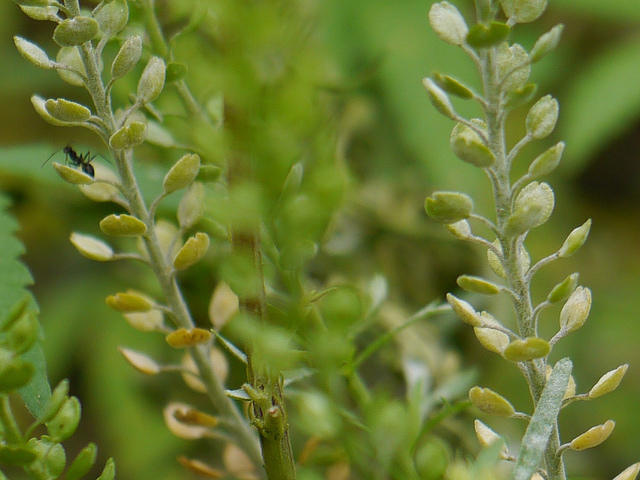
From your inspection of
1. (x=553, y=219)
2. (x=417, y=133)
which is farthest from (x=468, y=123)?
(x=553, y=219)

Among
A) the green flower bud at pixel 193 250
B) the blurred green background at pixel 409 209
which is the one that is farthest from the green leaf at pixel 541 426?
the blurred green background at pixel 409 209

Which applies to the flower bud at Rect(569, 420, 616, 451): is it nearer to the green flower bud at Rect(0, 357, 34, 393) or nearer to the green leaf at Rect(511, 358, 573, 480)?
the green leaf at Rect(511, 358, 573, 480)

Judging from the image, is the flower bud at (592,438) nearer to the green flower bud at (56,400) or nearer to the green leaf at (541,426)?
the green leaf at (541,426)

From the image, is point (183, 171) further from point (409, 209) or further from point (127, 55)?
point (409, 209)

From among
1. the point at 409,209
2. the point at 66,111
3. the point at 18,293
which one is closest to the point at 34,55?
the point at 66,111

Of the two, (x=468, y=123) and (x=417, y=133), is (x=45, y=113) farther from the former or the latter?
(x=417, y=133)

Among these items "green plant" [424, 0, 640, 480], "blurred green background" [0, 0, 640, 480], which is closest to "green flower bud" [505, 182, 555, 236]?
"green plant" [424, 0, 640, 480]
